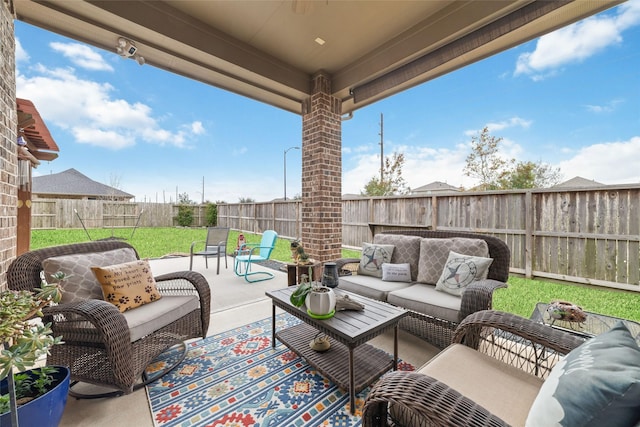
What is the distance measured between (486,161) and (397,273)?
8846 mm

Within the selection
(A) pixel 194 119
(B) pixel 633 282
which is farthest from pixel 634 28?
(A) pixel 194 119

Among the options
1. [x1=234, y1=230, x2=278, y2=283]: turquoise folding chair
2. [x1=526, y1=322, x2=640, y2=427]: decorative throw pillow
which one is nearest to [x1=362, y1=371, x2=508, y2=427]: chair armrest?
[x1=526, y1=322, x2=640, y2=427]: decorative throw pillow

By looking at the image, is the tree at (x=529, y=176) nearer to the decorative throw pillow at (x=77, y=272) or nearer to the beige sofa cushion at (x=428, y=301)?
the beige sofa cushion at (x=428, y=301)

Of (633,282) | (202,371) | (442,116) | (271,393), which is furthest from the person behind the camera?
(442,116)

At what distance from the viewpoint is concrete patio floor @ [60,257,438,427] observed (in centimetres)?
146

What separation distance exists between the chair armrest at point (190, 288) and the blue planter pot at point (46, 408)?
87 cm

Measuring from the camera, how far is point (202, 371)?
1.89 m

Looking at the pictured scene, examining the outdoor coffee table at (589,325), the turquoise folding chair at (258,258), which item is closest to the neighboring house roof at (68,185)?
the turquoise folding chair at (258,258)

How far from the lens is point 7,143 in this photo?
73.7 inches

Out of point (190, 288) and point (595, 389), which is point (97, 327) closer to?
point (190, 288)

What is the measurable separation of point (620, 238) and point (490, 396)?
12.6ft

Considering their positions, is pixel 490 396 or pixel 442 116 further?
pixel 442 116

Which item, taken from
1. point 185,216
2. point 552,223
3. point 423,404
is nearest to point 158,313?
point 423,404

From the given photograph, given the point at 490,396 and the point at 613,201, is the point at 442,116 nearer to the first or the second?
the point at 613,201
